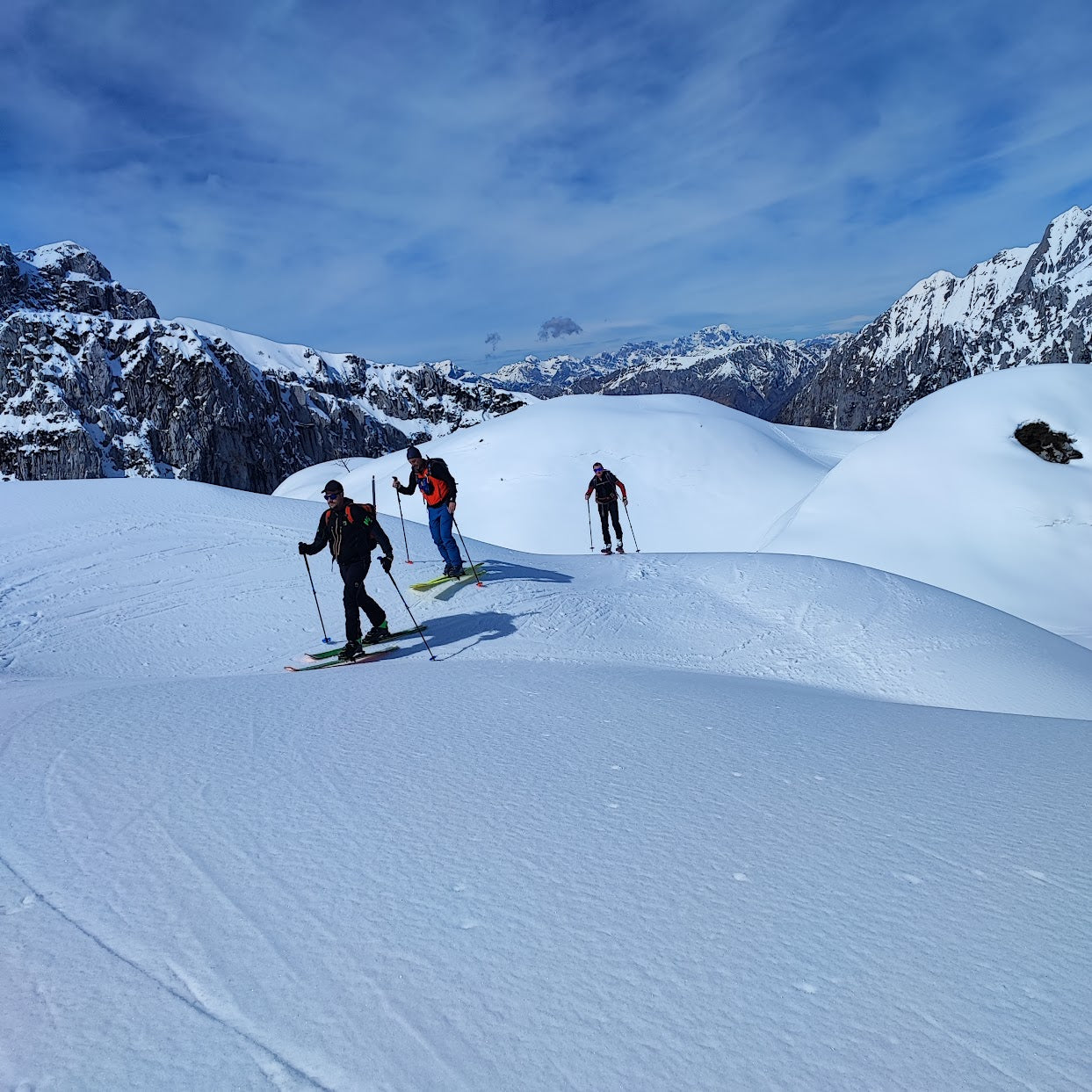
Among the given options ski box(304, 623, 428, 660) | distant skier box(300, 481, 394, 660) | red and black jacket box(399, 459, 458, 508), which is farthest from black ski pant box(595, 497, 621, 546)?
distant skier box(300, 481, 394, 660)

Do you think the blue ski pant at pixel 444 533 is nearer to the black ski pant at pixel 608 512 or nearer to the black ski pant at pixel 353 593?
the black ski pant at pixel 353 593

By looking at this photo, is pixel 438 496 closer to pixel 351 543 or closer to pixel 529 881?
pixel 351 543

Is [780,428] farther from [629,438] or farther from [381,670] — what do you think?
[381,670]

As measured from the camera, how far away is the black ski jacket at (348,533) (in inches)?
373

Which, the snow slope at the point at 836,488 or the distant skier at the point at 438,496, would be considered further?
the snow slope at the point at 836,488

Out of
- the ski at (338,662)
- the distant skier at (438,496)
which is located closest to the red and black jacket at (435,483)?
the distant skier at (438,496)

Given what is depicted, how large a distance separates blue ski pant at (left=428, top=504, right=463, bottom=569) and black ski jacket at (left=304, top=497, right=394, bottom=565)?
9.20ft

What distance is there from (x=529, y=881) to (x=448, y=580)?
9.38 meters

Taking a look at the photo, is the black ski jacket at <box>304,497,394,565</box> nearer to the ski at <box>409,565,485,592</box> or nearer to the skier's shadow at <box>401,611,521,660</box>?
the skier's shadow at <box>401,611,521,660</box>

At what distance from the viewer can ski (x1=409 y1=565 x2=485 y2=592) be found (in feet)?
39.8

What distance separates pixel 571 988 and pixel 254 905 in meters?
1.47

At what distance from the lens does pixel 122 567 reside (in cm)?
1206

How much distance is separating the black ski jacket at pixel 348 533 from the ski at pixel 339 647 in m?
1.23

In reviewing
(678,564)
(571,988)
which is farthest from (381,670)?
(678,564)
